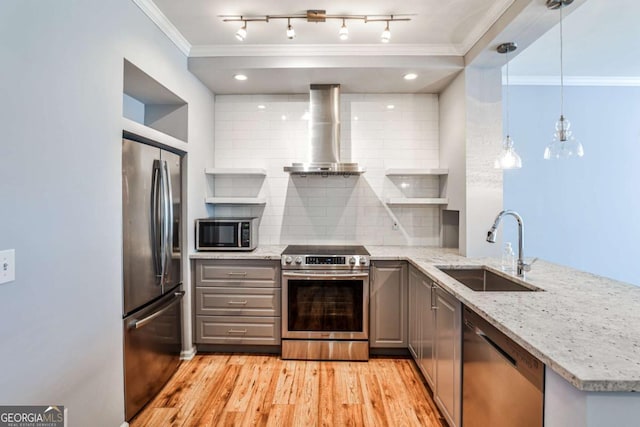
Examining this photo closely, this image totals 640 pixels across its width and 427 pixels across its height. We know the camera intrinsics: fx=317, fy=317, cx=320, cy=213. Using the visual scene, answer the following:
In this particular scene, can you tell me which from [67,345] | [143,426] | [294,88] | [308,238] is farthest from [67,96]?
[308,238]

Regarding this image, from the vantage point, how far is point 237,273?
298cm

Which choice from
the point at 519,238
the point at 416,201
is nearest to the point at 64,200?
the point at 519,238

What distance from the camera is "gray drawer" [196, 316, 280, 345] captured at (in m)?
2.99

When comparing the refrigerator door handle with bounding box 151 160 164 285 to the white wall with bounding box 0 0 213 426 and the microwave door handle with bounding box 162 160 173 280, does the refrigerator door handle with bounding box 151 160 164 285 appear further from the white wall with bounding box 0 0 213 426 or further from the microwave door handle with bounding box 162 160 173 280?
the white wall with bounding box 0 0 213 426

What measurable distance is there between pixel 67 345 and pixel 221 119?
2714mm

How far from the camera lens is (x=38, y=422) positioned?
1371mm

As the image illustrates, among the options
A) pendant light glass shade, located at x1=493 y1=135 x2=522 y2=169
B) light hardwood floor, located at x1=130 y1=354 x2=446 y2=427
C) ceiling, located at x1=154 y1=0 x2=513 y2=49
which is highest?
ceiling, located at x1=154 y1=0 x2=513 y2=49

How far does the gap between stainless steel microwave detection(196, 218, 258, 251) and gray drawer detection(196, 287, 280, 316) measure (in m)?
0.40

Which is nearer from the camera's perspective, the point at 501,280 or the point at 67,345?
the point at 67,345

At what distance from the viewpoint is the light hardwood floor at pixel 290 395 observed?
6.98 ft

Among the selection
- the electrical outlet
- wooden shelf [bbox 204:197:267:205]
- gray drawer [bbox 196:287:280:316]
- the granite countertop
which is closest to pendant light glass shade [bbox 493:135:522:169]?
the granite countertop

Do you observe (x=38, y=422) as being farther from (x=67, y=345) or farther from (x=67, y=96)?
(x=67, y=96)

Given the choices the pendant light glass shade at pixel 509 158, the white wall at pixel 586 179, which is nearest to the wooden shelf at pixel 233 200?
the pendant light glass shade at pixel 509 158

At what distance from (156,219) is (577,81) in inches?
179
